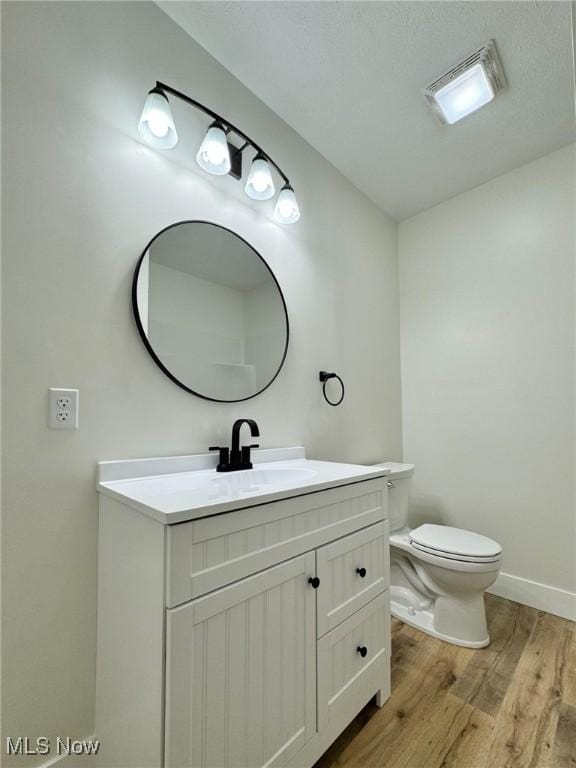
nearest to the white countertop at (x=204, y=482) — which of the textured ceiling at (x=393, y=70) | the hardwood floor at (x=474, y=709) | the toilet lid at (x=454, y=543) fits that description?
the toilet lid at (x=454, y=543)

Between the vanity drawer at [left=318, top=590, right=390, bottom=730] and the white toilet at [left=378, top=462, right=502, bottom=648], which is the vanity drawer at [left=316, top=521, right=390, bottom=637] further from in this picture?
the white toilet at [left=378, top=462, right=502, bottom=648]

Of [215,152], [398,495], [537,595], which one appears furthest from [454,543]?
[215,152]

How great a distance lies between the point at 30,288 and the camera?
96cm

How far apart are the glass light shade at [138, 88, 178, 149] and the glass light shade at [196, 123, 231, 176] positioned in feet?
0.42

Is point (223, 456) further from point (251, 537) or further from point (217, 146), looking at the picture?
point (217, 146)

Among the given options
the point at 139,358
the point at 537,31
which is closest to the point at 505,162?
the point at 537,31

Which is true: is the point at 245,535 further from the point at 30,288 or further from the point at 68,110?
the point at 68,110

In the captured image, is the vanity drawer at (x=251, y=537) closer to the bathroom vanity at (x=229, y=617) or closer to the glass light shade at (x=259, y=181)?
the bathroom vanity at (x=229, y=617)

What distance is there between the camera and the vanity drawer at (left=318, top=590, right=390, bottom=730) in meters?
1.01

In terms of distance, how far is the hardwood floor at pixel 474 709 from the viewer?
1.05m

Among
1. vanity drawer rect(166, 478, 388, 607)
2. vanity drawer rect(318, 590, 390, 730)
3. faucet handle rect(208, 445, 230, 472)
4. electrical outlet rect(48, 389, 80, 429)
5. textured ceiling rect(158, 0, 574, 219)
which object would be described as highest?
textured ceiling rect(158, 0, 574, 219)

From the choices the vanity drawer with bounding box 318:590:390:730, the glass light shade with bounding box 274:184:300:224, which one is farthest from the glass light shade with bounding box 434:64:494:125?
the vanity drawer with bounding box 318:590:390:730

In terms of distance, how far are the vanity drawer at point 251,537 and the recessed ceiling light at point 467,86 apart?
6.02 ft

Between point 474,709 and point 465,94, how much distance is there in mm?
2589
